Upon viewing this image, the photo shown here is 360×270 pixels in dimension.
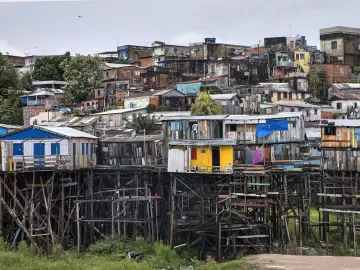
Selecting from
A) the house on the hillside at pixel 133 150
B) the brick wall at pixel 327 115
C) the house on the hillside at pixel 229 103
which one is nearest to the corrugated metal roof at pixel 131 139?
the house on the hillside at pixel 133 150

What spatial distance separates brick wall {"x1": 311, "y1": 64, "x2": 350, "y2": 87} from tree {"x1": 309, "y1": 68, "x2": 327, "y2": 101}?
1285 millimetres

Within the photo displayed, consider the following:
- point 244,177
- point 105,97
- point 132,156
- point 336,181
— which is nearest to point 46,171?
point 132,156

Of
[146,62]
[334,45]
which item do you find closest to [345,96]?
[334,45]

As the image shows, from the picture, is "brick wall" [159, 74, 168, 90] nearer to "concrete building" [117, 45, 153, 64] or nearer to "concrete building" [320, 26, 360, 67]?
"concrete building" [117, 45, 153, 64]

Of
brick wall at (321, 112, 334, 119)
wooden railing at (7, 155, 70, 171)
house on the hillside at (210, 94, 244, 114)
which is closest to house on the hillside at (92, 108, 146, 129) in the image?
house on the hillside at (210, 94, 244, 114)

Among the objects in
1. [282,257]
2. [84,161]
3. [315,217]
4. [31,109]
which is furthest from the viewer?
[31,109]

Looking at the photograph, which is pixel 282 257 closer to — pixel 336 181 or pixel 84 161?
pixel 336 181

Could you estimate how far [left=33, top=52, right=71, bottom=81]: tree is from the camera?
231 feet

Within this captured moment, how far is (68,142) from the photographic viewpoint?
1204 inches

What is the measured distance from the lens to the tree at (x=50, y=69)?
7050 cm

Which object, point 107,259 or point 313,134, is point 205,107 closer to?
point 313,134

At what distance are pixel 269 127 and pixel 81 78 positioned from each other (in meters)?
34.3

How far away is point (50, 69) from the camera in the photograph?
232ft

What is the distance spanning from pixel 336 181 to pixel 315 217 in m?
7.15
